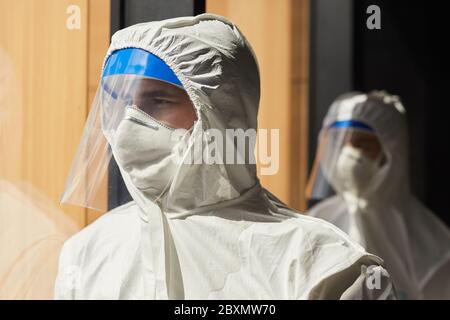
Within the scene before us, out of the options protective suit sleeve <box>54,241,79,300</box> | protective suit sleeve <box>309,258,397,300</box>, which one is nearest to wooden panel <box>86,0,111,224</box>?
protective suit sleeve <box>54,241,79,300</box>

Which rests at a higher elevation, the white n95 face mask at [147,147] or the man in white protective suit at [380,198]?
the white n95 face mask at [147,147]

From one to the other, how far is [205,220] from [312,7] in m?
2.00

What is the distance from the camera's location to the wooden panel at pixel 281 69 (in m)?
3.11

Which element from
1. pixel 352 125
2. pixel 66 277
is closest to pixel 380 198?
pixel 352 125

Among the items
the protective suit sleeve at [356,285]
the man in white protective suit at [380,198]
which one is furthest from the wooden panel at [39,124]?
the man in white protective suit at [380,198]

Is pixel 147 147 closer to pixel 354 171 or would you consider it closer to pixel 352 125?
pixel 354 171

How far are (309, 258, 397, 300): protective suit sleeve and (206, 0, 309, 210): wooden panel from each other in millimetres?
483

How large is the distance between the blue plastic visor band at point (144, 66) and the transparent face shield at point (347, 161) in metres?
2.16

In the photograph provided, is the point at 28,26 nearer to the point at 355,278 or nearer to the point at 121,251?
the point at 121,251

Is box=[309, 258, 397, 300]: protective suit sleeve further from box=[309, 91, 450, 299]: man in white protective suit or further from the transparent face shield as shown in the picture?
the transparent face shield

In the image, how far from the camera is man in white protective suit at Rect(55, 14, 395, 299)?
104 inches

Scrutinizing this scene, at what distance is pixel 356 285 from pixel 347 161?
2.26 meters

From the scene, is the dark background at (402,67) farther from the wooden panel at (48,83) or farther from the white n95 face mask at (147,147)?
the white n95 face mask at (147,147)

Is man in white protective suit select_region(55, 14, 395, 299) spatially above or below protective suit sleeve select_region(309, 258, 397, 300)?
above
